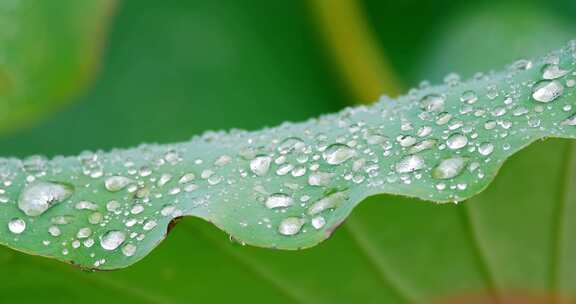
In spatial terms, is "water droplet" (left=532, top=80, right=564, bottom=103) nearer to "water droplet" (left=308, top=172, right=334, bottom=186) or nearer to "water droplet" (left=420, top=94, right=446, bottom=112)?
"water droplet" (left=420, top=94, right=446, bottom=112)

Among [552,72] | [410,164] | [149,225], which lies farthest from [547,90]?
[149,225]

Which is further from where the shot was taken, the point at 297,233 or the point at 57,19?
the point at 57,19

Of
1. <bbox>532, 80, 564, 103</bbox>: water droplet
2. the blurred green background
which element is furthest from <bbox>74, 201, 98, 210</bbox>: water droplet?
the blurred green background

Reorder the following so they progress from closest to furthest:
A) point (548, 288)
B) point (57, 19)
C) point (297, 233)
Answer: point (297, 233) < point (548, 288) < point (57, 19)

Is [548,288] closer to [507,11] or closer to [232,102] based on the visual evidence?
[507,11]

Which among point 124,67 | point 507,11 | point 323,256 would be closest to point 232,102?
point 124,67

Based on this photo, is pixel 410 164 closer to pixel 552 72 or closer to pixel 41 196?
pixel 552 72

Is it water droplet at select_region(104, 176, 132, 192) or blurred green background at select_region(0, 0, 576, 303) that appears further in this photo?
blurred green background at select_region(0, 0, 576, 303)
